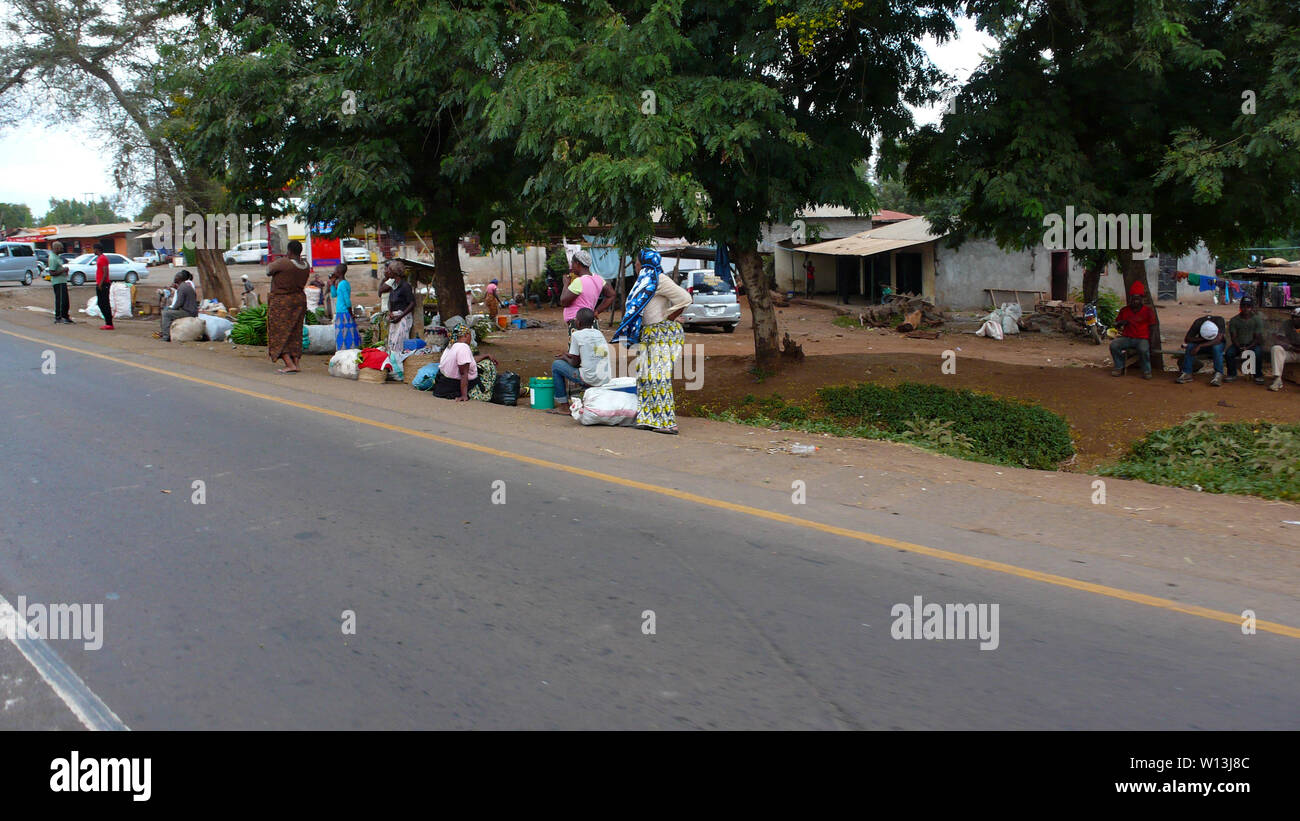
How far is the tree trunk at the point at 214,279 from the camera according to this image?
28109mm

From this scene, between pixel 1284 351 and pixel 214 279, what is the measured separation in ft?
83.4

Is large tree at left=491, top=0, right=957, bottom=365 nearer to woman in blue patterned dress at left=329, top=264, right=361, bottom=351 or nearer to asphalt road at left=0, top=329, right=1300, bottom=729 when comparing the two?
asphalt road at left=0, top=329, right=1300, bottom=729

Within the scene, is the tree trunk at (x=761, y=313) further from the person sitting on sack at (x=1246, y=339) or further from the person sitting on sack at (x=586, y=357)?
the person sitting on sack at (x=1246, y=339)

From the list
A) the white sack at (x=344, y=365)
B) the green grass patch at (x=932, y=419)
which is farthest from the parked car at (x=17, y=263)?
the green grass patch at (x=932, y=419)

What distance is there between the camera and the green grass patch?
12242mm

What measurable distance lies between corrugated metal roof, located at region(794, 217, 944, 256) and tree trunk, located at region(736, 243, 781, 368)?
16.4 meters

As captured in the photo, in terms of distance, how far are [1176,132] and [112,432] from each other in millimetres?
13153

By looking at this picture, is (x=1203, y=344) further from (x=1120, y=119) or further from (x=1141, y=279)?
(x=1120, y=119)

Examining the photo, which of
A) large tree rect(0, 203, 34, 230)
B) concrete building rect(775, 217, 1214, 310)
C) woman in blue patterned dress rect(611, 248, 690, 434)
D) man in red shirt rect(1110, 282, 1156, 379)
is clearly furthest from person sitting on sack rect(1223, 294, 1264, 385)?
large tree rect(0, 203, 34, 230)

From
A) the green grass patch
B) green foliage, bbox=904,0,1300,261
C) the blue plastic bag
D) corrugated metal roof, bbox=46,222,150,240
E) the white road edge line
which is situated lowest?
the white road edge line

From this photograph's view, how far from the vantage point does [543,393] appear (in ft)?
41.0

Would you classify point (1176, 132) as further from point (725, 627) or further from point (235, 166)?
point (235, 166)

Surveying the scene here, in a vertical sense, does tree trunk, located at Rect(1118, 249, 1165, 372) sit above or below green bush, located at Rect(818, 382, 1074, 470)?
above

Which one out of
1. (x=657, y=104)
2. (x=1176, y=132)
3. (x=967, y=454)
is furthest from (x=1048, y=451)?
(x=657, y=104)
